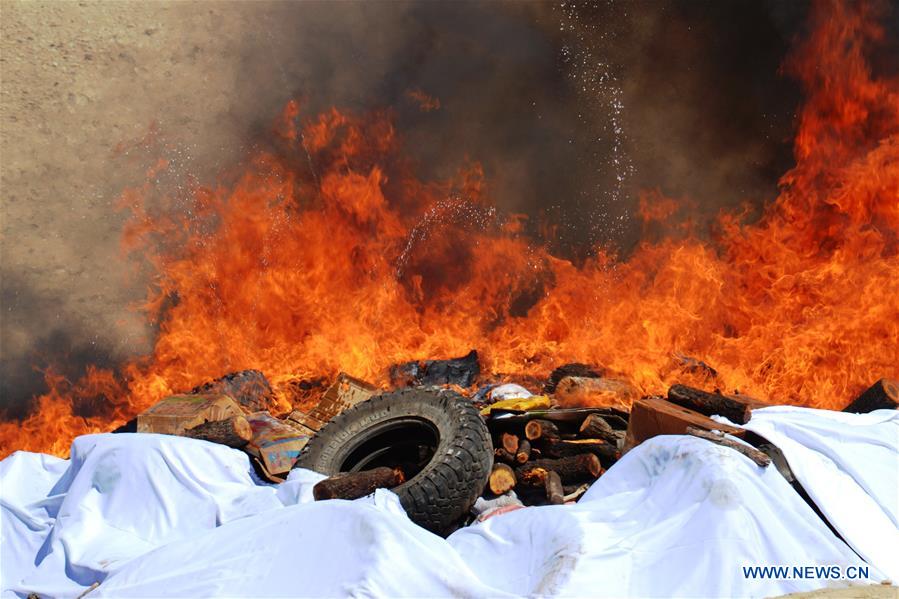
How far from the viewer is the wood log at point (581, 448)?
247 inches

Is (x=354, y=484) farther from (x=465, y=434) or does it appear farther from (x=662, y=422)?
(x=662, y=422)

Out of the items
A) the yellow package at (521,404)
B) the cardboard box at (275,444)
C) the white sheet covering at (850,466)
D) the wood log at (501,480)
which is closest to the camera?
the white sheet covering at (850,466)

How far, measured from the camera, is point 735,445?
4590 millimetres

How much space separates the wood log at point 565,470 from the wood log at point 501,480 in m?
0.14

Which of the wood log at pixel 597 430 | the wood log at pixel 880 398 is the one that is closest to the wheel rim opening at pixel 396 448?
the wood log at pixel 597 430

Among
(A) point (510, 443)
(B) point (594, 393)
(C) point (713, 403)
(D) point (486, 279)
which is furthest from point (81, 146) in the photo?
(C) point (713, 403)

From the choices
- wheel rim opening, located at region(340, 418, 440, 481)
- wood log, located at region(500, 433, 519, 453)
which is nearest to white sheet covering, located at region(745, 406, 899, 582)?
wood log, located at region(500, 433, 519, 453)

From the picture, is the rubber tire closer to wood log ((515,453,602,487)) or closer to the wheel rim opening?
the wheel rim opening

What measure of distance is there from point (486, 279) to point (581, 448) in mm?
6420

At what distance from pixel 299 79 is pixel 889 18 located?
958 centimetres

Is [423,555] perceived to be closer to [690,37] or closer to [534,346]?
[534,346]

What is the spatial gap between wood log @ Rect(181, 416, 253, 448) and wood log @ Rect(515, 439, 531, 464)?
2510 millimetres

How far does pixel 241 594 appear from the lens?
10.8ft

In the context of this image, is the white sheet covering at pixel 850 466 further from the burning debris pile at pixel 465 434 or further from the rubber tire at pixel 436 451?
the rubber tire at pixel 436 451
